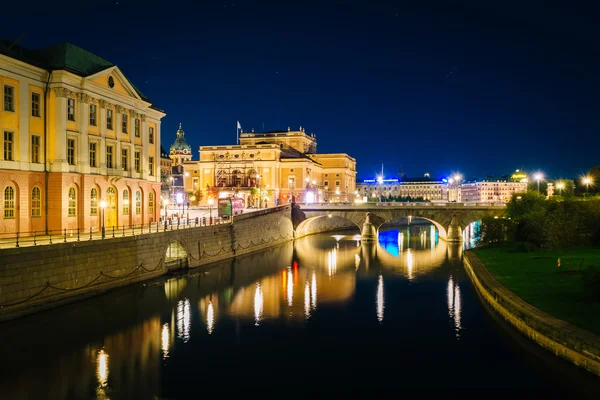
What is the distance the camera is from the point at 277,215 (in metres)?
84.3

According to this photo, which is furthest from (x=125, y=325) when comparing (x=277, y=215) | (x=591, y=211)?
(x=277, y=215)

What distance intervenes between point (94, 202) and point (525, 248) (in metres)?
41.1

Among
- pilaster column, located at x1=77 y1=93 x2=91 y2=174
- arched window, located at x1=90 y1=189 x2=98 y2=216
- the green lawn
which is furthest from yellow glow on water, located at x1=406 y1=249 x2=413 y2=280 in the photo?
pilaster column, located at x1=77 y1=93 x2=91 y2=174

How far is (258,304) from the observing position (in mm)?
40094

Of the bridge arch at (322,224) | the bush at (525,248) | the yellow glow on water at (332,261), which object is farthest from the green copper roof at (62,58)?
the bridge arch at (322,224)

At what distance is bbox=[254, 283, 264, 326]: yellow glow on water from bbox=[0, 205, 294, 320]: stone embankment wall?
30.1 feet

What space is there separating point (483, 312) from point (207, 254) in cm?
3042

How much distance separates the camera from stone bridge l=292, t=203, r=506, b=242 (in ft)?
280

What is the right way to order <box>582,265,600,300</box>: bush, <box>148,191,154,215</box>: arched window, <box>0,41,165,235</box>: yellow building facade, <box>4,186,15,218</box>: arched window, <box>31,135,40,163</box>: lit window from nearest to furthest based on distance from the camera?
1. <box>582,265,600,300</box>: bush
2. <box>4,186,15,218</box>: arched window
3. <box>0,41,165,235</box>: yellow building facade
4. <box>31,135,40,163</box>: lit window
5. <box>148,191,154,215</box>: arched window

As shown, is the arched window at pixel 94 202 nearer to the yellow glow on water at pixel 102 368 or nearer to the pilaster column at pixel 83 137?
the pilaster column at pixel 83 137

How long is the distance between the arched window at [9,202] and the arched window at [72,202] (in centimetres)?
512

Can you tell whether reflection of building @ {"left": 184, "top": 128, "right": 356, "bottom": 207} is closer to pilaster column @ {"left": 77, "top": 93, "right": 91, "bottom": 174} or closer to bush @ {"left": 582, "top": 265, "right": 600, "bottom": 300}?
pilaster column @ {"left": 77, "top": 93, "right": 91, "bottom": 174}

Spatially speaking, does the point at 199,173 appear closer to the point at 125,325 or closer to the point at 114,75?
the point at 114,75

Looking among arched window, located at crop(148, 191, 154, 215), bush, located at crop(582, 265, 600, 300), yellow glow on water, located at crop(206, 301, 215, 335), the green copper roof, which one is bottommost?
yellow glow on water, located at crop(206, 301, 215, 335)
